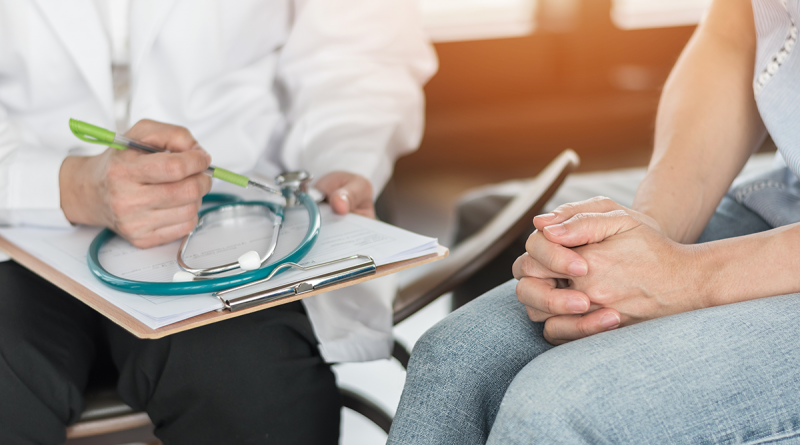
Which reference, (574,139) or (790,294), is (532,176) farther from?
(790,294)

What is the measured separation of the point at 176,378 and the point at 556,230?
16.5 inches

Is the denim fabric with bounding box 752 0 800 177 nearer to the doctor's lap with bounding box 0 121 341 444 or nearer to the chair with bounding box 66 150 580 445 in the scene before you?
the chair with bounding box 66 150 580 445

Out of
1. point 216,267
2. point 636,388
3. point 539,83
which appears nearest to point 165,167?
point 216,267

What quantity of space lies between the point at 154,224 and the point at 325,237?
18 cm

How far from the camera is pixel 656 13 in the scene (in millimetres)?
3129

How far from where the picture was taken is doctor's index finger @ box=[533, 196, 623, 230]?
0.60 meters

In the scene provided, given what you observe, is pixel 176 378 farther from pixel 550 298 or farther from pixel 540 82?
pixel 540 82

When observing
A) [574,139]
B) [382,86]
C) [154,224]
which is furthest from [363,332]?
[574,139]

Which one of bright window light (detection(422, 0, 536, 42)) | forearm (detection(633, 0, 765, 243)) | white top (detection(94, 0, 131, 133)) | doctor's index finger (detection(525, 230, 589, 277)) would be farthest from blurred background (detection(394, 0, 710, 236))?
doctor's index finger (detection(525, 230, 589, 277))

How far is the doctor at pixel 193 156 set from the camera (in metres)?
0.68

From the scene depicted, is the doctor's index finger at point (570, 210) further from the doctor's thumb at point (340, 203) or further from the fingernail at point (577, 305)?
the doctor's thumb at point (340, 203)

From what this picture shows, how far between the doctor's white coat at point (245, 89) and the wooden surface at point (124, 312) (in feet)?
0.33

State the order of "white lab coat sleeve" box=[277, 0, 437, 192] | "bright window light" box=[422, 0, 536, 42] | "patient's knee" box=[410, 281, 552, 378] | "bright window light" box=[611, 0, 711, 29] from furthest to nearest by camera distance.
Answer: "bright window light" box=[611, 0, 711, 29] < "bright window light" box=[422, 0, 536, 42] < "white lab coat sleeve" box=[277, 0, 437, 192] < "patient's knee" box=[410, 281, 552, 378]

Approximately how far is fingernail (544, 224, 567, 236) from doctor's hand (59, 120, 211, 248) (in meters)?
0.36
